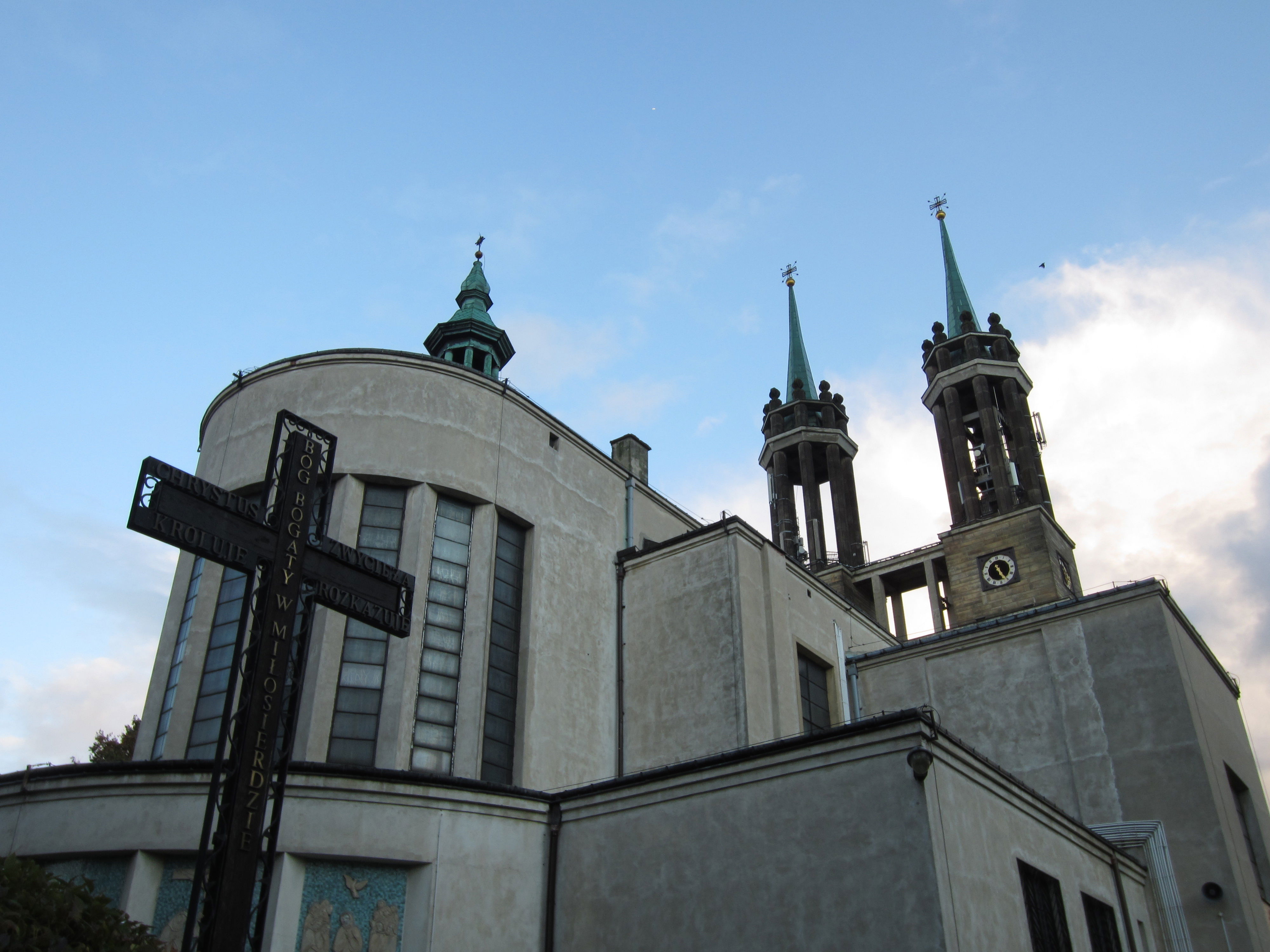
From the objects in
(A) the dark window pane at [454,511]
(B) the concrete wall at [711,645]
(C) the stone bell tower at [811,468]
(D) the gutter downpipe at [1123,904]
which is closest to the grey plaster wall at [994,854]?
(D) the gutter downpipe at [1123,904]

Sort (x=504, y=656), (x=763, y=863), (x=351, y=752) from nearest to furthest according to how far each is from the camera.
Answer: (x=763, y=863), (x=351, y=752), (x=504, y=656)

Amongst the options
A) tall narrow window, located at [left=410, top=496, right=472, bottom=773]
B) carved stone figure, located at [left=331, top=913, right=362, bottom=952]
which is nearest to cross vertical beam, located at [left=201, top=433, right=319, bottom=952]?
carved stone figure, located at [left=331, top=913, right=362, bottom=952]

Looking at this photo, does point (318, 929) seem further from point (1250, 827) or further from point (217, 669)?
point (1250, 827)

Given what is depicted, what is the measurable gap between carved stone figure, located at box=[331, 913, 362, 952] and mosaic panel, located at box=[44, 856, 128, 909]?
8.69ft

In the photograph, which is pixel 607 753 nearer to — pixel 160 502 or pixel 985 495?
pixel 160 502

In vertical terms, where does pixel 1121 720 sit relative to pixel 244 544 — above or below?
above

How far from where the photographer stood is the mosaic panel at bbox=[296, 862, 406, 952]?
12211mm

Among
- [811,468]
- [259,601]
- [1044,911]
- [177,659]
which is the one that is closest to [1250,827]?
[1044,911]

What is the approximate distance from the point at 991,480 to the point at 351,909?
33.0 metres

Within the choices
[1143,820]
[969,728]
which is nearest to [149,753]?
[969,728]

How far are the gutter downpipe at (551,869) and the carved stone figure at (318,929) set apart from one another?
9.48 feet

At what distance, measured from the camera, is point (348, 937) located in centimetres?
1230

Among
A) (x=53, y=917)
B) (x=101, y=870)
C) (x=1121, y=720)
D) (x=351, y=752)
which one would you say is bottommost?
(x=53, y=917)

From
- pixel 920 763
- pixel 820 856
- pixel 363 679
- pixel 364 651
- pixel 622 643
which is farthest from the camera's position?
pixel 622 643
